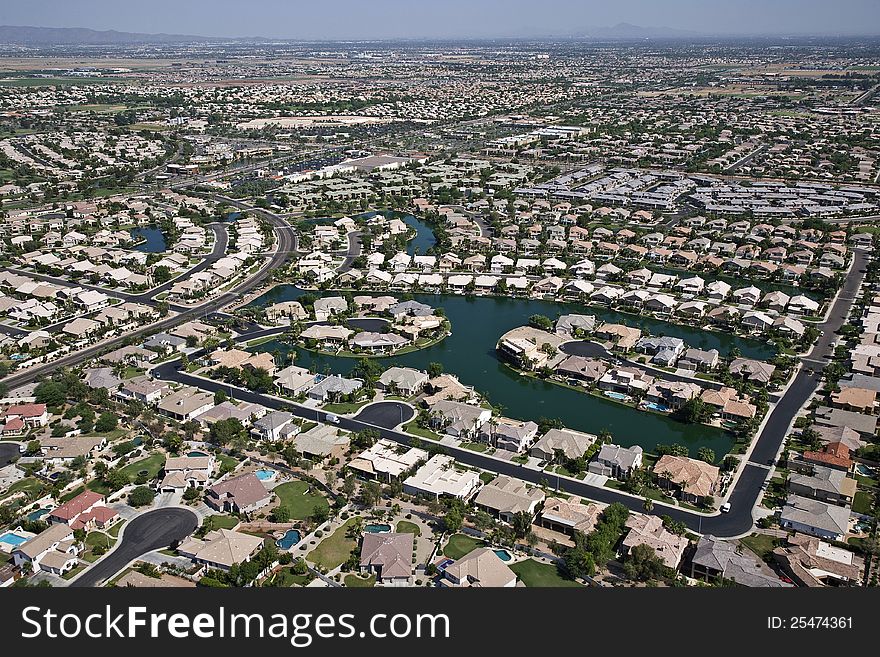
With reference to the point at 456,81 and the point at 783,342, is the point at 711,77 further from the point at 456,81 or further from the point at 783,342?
the point at 783,342

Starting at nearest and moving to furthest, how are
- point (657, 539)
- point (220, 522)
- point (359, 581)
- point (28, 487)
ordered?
point (359, 581) → point (657, 539) → point (220, 522) → point (28, 487)

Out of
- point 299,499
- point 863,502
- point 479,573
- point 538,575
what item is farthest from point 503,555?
point 863,502

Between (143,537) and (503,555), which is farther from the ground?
(143,537)

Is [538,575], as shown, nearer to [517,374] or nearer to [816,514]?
[816,514]

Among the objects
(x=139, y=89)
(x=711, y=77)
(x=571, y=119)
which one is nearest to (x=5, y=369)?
(x=571, y=119)

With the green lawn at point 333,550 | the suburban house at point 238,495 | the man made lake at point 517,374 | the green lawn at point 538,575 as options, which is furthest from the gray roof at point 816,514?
the suburban house at point 238,495
